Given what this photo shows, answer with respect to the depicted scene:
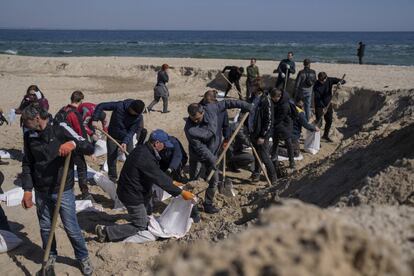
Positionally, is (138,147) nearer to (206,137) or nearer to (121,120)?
(206,137)

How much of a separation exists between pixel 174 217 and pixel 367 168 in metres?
2.20

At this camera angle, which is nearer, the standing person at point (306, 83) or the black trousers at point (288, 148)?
the black trousers at point (288, 148)

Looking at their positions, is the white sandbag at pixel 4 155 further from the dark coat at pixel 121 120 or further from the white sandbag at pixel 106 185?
the white sandbag at pixel 106 185

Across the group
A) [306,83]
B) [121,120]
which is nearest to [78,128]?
[121,120]

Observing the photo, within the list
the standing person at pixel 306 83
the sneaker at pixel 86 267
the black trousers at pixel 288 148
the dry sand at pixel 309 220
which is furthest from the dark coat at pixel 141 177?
the standing person at pixel 306 83

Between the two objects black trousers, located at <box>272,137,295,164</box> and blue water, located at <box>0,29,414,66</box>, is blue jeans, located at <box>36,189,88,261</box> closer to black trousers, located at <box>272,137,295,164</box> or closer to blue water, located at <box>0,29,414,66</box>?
black trousers, located at <box>272,137,295,164</box>

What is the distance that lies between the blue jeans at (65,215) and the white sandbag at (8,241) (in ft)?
2.32

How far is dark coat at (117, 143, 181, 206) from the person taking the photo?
4523mm

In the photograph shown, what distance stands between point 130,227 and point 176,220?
540 millimetres

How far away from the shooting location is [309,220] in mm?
1794

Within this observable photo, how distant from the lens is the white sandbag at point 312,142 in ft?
28.7

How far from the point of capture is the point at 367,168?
4.30 metres

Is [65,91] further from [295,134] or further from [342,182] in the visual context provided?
[342,182]

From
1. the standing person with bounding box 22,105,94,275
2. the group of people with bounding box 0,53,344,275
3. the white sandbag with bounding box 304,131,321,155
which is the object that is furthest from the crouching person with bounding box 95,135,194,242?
the white sandbag with bounding box 304,131,321,155
